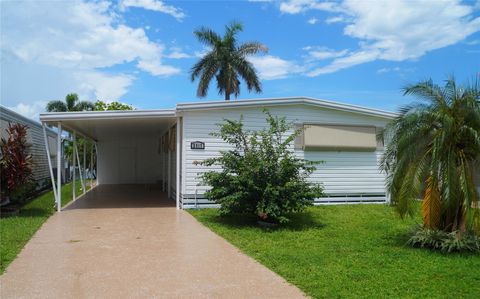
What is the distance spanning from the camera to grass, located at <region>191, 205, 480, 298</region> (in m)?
5.28

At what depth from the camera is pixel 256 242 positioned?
7945 mm

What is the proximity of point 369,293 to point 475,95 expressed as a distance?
4.06m

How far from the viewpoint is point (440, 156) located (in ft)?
24.1

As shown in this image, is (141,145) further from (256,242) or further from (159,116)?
(256,242)

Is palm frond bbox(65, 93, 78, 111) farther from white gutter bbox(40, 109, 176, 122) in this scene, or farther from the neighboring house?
white gutter bbox(40, 109, 176, 122)

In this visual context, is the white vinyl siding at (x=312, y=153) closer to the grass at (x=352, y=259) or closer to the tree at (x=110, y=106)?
the grass at (x=352, y=259)

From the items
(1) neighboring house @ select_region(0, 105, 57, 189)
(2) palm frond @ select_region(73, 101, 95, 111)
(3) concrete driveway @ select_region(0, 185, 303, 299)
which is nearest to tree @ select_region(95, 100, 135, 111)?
(2) palm frond @ select_region(73, 101, 95, 111)

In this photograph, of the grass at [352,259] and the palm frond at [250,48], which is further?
the palm frond at [250,48]

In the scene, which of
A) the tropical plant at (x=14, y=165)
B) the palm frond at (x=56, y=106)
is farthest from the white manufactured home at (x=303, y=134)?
the palm frond at (x=56, y=106)

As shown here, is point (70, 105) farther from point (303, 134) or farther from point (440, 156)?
point (440, 156)

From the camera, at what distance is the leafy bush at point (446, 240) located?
7145mm

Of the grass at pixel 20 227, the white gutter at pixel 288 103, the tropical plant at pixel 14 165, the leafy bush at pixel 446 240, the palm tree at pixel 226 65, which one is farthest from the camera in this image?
the palm tree at pixel 226 65

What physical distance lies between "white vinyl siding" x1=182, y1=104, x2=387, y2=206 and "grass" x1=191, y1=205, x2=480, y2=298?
2237mm

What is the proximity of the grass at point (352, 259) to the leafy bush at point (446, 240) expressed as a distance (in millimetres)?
170
